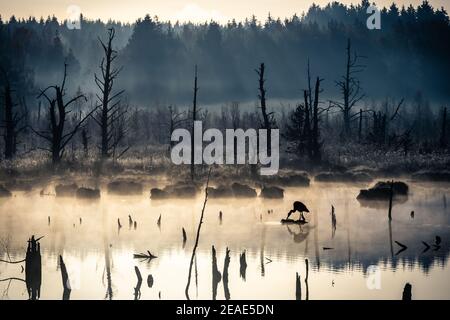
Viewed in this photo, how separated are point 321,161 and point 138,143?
25.2 m

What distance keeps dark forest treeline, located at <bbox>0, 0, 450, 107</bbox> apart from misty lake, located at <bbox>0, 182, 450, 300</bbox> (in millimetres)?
79170

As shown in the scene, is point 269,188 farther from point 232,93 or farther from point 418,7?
point 418,7

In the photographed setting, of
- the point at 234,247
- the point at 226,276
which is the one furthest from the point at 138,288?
the point at 234,247

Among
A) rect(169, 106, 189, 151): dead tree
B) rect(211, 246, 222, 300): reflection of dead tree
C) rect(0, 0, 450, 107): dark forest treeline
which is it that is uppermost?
rect(0, 0, 450, 107): dark forest treeline

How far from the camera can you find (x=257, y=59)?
126 meters

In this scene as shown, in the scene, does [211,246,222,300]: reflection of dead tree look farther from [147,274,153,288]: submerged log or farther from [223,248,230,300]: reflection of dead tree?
[147,274,153,288]: submerged log

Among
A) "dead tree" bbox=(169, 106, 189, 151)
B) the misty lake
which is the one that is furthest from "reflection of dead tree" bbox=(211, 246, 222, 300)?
"dead tree" bbox=(169, 106, 189, 151)

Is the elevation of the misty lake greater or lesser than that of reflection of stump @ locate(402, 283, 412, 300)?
lesser

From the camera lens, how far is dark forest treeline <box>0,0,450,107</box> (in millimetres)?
113750

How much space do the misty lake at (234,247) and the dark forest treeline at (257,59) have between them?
79170 millimetres

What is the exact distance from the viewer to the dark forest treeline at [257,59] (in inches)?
4478

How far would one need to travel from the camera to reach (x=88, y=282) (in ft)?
49.2

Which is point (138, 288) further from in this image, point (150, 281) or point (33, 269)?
point (33, 269)
